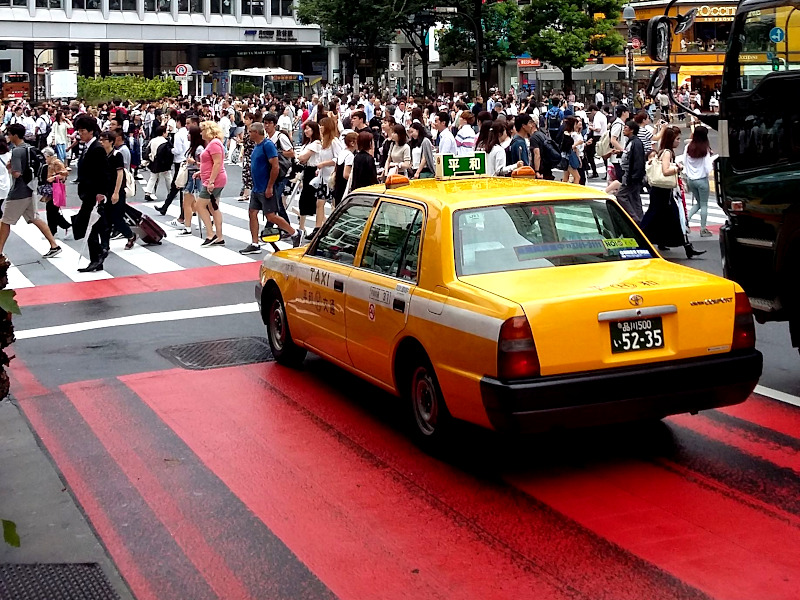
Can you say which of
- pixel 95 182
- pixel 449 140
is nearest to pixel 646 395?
pixel 95 182

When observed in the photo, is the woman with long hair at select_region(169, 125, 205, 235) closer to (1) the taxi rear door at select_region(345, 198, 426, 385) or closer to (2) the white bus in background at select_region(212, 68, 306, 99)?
(1) the taxi rear door at select_region(345, 198, 426, 385)

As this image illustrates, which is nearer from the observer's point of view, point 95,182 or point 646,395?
point 646,395

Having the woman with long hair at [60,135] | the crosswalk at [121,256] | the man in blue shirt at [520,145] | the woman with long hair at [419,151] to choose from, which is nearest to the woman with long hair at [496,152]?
the man in blue shirt at [520,145]

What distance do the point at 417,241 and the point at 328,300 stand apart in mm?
1170

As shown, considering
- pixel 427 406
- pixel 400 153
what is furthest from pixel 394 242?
pixel 400 153

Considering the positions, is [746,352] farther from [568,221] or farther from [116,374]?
[116,374]

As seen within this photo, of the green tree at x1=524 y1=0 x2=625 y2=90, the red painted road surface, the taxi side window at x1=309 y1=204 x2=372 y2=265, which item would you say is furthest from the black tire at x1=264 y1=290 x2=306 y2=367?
the green tree at x1=524 y1=0 x2=625 y2=90

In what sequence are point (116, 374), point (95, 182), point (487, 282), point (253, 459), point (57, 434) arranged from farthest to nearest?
1. point (95, 182)
2. point (116, 374)
3. point (57, 434)
4. point (253, 459)
5. point (487, 282)

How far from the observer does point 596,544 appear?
18.2ft

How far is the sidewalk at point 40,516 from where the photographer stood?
5.44 metres

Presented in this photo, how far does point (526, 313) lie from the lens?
605 cm

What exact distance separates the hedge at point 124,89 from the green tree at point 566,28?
20800 millimetres

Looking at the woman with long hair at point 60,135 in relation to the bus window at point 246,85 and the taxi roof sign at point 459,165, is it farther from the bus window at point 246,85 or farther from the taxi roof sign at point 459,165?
the bus window at point 246,85

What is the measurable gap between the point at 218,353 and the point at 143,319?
2094mm
